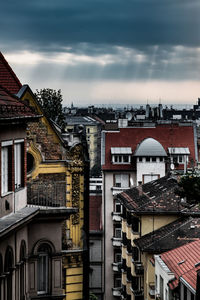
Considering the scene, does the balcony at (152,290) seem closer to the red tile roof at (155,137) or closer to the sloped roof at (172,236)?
the sloped roof at (172,236)

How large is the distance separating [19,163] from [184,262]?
1936 cm

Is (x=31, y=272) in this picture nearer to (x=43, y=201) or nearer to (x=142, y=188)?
(x=43, y=201)

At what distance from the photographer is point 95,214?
277ft

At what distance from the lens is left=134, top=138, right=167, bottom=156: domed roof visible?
3009 inches

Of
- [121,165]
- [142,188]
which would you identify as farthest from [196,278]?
[121,165]

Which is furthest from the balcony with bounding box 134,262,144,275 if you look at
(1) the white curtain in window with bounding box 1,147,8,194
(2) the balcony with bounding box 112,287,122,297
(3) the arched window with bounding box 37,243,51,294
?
(1) the white curtain in window with bounding box 1,147,8,194

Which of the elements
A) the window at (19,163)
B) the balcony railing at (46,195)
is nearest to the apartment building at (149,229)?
the balcony railing at (46,195)

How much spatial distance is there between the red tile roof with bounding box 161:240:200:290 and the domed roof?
110 feet

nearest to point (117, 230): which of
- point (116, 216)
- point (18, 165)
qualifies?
point (116, 216)

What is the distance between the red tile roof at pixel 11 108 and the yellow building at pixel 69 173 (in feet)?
35.3

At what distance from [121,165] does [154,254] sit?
30307mm

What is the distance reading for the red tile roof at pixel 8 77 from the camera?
2864 centimetres

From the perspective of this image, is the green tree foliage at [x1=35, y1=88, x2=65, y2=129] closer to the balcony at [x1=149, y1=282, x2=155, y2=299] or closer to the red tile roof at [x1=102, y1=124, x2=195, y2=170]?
the balcony at [x1=149, y1=282, x2=155, y2=299]

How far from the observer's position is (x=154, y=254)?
4759cm
